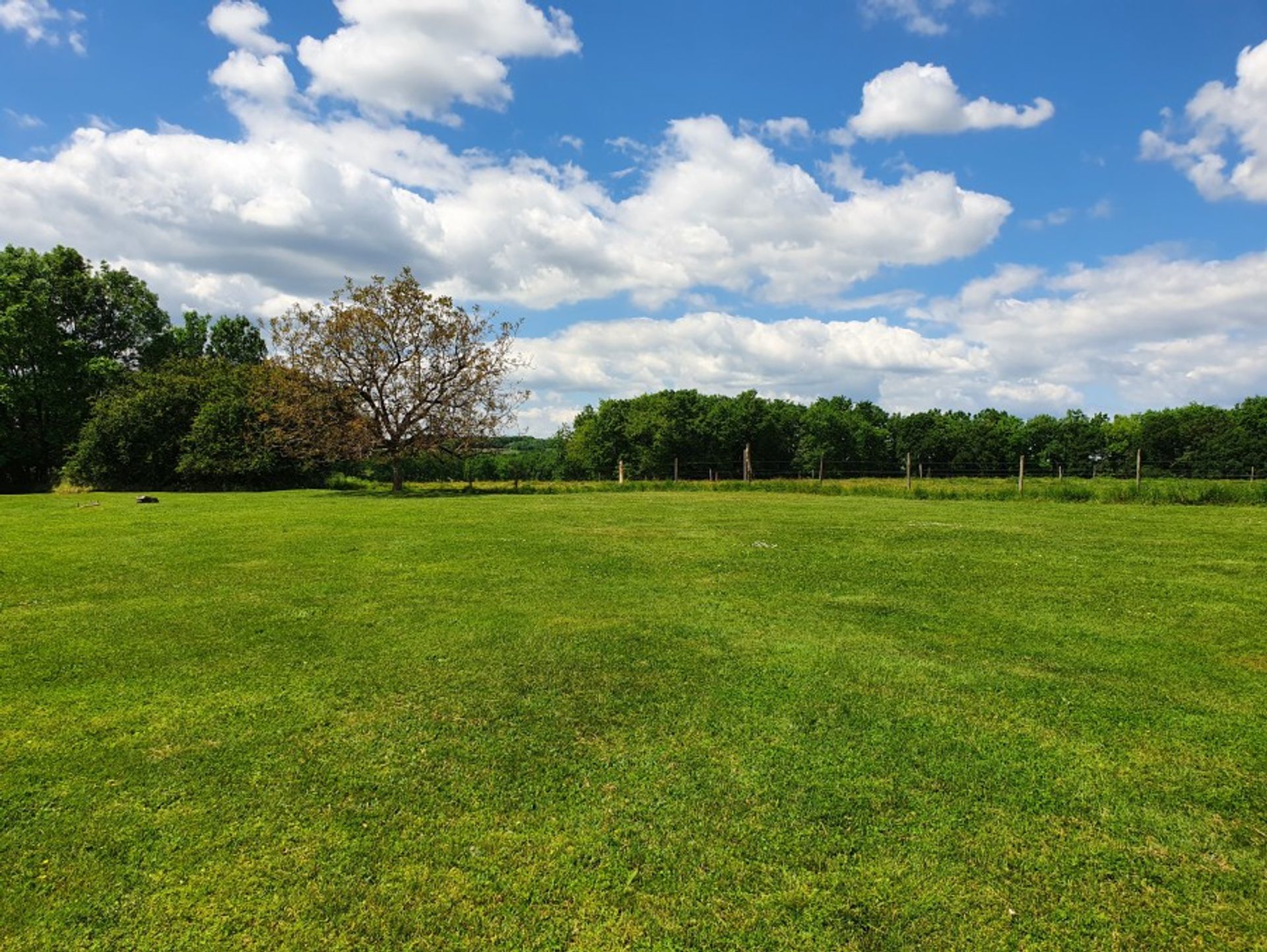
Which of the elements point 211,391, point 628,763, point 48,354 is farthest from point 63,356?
point 628,763

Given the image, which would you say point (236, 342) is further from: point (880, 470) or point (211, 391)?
point (880, 470)

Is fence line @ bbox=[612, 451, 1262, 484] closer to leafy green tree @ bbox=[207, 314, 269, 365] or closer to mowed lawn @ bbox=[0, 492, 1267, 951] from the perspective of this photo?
leafy green tree @ bbox=[207, 314, 269, 365]

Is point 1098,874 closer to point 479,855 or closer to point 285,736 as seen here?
point 479,855

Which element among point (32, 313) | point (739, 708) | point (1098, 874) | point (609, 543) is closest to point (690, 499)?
point (609, 543)

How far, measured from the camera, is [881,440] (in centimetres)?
9244

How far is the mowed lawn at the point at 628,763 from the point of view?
3.17m

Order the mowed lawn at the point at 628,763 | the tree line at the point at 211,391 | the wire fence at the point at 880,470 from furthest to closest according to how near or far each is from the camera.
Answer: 1. the wire fence at the point at 880,470
2. the tree line at the point at 211,391
3. the mowed lawn at the point at 628,763

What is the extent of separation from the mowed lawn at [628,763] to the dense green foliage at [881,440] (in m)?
61.5

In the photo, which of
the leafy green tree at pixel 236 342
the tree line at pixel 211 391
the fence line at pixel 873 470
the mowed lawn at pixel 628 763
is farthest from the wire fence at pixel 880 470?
the mowed lawn at pixel 628 763

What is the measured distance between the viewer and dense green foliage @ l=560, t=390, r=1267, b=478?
74.1 meters

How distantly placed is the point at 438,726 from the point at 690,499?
21.5 meters

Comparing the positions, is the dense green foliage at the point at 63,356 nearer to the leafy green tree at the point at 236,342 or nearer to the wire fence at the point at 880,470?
the leafy green tree at the point at 236,342

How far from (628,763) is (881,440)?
311ft

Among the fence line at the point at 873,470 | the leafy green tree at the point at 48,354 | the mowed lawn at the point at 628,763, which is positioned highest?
the leafy green tree at the point at 48,354
